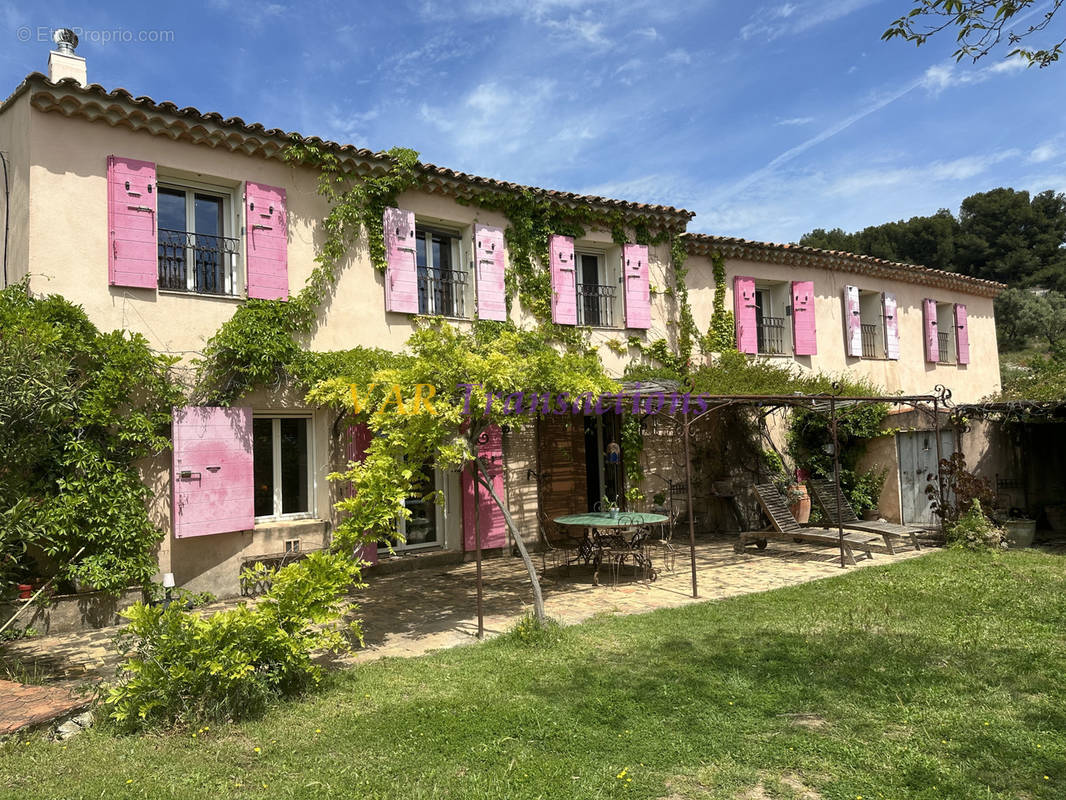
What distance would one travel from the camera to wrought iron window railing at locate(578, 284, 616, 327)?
12.1 metres

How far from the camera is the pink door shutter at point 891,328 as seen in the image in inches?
607

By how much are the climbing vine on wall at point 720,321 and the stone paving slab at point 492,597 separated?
387 cm

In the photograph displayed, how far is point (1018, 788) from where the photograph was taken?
3449 millimetres

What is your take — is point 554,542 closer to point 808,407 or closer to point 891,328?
point 808,407

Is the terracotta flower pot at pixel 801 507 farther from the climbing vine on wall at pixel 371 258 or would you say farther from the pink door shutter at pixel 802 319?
the pink door shutter at pixel 802 319

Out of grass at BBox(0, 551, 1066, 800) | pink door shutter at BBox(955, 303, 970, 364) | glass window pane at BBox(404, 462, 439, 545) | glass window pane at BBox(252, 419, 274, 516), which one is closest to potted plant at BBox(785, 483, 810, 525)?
grass at BBox(0, 551, 1066, 800)

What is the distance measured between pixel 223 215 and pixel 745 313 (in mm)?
9408

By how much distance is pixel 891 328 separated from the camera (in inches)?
609

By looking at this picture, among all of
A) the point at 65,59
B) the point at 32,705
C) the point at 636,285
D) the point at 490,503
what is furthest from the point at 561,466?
the point at 65,59

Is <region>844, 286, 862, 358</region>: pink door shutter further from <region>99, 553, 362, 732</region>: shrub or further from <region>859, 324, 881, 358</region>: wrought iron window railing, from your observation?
<region>99, 553, 362, 732</region>: shrub

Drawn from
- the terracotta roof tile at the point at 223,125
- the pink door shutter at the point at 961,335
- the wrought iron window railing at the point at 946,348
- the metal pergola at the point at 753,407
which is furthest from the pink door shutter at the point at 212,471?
the pink door shutter at the point at 961,335

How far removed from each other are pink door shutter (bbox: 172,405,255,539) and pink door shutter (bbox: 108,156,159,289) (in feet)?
5.31

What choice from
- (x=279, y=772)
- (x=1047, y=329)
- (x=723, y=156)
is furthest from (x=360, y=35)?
(x=1047, y=329)

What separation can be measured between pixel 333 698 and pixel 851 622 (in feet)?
15.8
